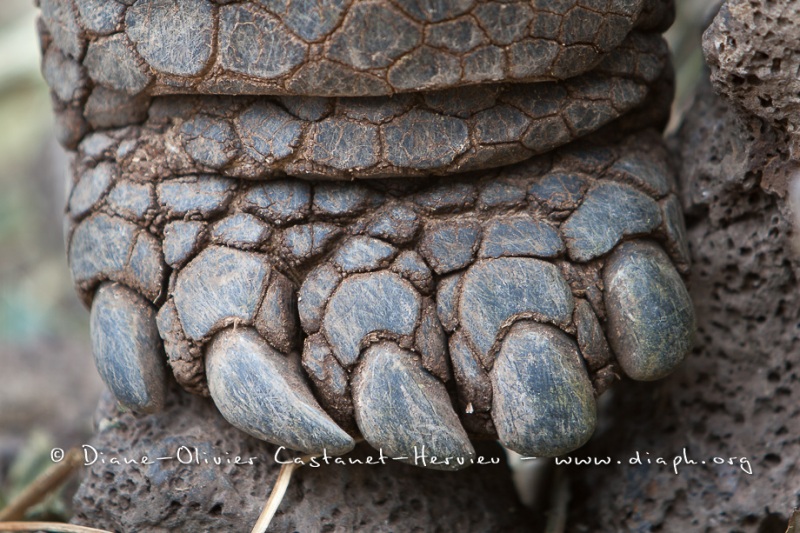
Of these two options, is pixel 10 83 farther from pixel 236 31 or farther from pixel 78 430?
pixel 236 31

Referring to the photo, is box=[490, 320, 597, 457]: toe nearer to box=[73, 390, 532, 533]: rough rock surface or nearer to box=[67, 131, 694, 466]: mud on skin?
box=[67, 131, 694, 466]: mud on skin

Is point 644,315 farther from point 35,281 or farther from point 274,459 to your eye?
point 35,281

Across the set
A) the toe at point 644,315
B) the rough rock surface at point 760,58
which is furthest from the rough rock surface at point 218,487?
the rough rock surface at point 760,58

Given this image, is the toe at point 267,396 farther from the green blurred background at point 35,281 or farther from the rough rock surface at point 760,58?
the rough rock surface at point 760,58

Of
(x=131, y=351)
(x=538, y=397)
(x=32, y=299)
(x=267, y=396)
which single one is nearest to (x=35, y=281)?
(x=32, y=299)

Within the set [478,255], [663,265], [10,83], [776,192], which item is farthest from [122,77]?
[10,83]

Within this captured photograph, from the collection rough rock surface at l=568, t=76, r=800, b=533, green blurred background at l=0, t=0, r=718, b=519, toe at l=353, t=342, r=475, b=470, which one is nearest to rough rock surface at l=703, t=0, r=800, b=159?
rough rock surface at l=568, t=76, r=800, b=533

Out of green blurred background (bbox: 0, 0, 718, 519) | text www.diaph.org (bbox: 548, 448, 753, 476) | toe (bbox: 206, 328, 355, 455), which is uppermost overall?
toe (bbox: 206, 328, 355, 455)
